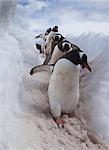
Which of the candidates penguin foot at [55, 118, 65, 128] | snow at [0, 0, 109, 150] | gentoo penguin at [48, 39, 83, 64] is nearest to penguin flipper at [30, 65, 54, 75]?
snow at [0, 0, 109, 150]

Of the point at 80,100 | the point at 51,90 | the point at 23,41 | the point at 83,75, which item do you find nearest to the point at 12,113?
the point at 51,90

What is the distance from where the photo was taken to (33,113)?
3627mm

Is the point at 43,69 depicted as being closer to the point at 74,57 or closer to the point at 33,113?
the point at 74,57

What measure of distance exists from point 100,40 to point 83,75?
1579 mm

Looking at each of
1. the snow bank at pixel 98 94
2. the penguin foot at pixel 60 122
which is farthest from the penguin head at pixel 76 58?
the penguin foot at pixel 60 122

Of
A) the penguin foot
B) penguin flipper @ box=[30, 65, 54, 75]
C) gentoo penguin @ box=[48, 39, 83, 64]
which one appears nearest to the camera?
the penguin foot

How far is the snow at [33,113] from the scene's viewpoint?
121 inches

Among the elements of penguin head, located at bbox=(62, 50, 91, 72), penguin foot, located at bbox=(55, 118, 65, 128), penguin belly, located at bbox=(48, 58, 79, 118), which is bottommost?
penguin foot, located at bbox=(55, 118, 65, 128)

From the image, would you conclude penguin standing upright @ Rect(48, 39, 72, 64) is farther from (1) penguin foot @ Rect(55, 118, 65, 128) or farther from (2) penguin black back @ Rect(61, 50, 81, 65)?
(1) penguin foot @ Rect(55, 118, 65, 128)

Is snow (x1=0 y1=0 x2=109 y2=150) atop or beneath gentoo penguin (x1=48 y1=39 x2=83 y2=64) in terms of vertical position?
beneath

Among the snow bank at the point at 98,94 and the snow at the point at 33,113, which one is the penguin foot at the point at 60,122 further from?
the snow bank at the point at 98,94

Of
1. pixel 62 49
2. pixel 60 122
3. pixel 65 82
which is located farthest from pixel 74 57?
pixel 62 49

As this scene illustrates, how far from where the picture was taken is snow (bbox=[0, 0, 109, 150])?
10.1 ft

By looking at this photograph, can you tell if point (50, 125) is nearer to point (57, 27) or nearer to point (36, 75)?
point (36, 75)
